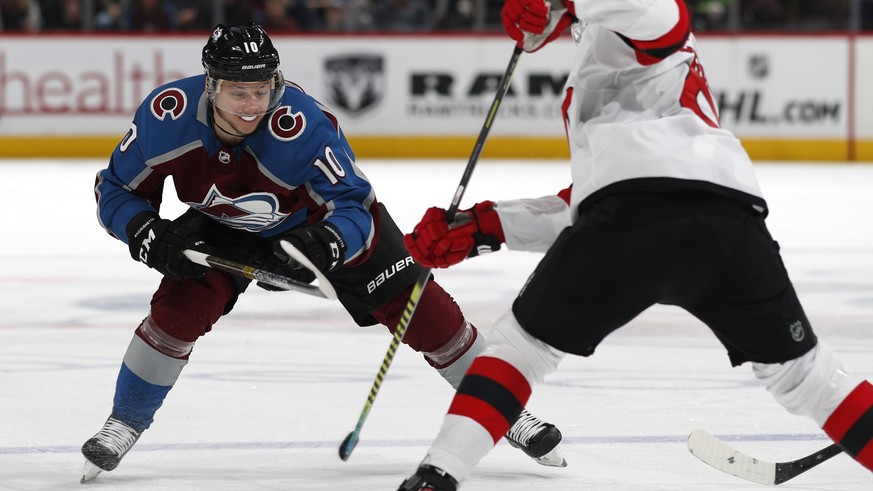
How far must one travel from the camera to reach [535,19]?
227 cm

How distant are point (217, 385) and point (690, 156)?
166 centimetres

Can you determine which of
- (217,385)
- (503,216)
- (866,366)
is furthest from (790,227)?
(503,216)

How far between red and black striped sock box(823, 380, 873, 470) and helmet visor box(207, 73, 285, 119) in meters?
1.13

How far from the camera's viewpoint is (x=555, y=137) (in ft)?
32.4

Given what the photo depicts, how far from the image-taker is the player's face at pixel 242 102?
101 inches

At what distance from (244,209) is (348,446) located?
485 mm

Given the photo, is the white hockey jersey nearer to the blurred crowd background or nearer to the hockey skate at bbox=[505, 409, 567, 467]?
the hockey skate at bbox=[505, 409, 567, 467]

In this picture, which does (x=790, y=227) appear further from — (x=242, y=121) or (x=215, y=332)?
(x=242, y=121)

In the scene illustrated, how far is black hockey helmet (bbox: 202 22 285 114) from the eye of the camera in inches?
101

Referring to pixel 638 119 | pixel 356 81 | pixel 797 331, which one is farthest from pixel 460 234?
pixel 356 81

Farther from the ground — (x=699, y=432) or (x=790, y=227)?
(x=699, y=432)

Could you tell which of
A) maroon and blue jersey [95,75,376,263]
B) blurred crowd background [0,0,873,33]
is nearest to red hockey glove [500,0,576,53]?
maroon and blue jersey [95,75,376,263]

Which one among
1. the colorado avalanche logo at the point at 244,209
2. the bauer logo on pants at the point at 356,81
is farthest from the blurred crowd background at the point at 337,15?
the colorado avalanche logo at the point at 244,209

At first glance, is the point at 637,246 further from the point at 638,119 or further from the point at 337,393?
the point at 337,393
